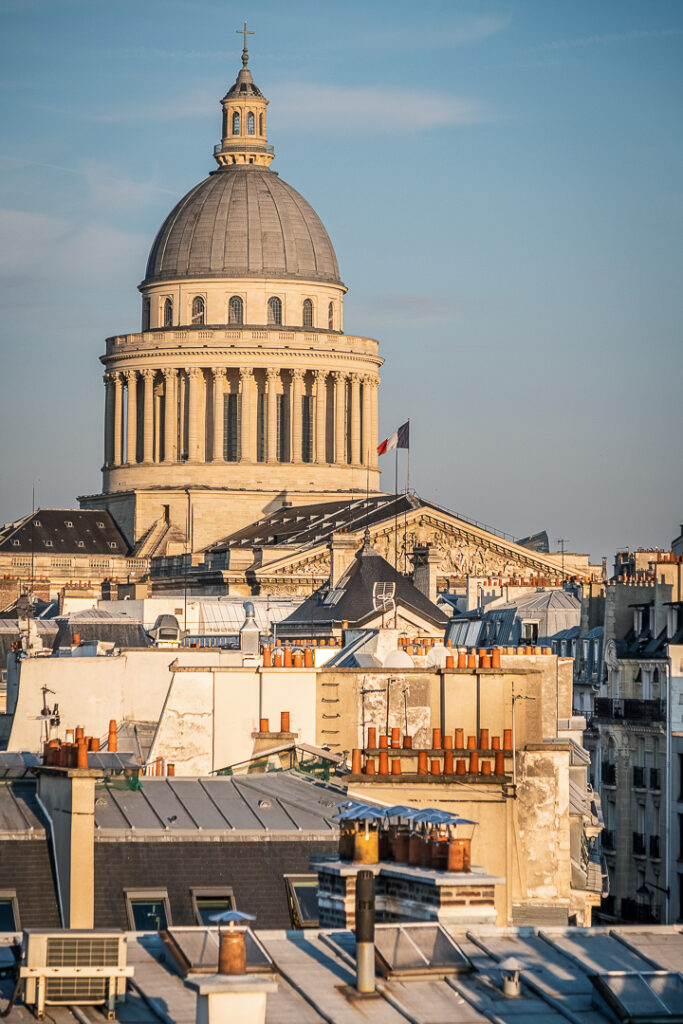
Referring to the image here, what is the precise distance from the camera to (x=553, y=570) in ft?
429

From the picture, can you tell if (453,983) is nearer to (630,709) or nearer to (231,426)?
(630,709)

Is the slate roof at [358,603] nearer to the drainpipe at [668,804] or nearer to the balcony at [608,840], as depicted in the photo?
the balcony at [608,840]

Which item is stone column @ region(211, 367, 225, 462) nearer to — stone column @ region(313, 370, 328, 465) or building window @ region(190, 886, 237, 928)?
stone column @ region(313, 370, 328, 465)

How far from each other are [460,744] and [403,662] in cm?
498

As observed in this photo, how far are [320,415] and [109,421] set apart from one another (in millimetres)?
12863

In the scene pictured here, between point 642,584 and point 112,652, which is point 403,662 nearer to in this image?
A: point 112,652

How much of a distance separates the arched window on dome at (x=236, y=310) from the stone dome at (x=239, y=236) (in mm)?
1961

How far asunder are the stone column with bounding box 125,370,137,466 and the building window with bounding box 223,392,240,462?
5115 mm

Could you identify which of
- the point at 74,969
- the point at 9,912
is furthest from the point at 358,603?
the point at 74,969

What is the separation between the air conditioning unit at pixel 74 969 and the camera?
20.2m

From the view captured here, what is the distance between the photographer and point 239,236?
159750 mm

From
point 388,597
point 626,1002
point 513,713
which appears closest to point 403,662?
point 513,713

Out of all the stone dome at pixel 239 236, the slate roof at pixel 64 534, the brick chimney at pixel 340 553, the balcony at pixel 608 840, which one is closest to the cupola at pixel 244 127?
the stone dome at pixel 239 236

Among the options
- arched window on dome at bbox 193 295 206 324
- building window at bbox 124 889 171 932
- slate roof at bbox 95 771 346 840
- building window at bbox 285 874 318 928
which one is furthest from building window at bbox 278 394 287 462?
building window at bbox 124 889 171 932
